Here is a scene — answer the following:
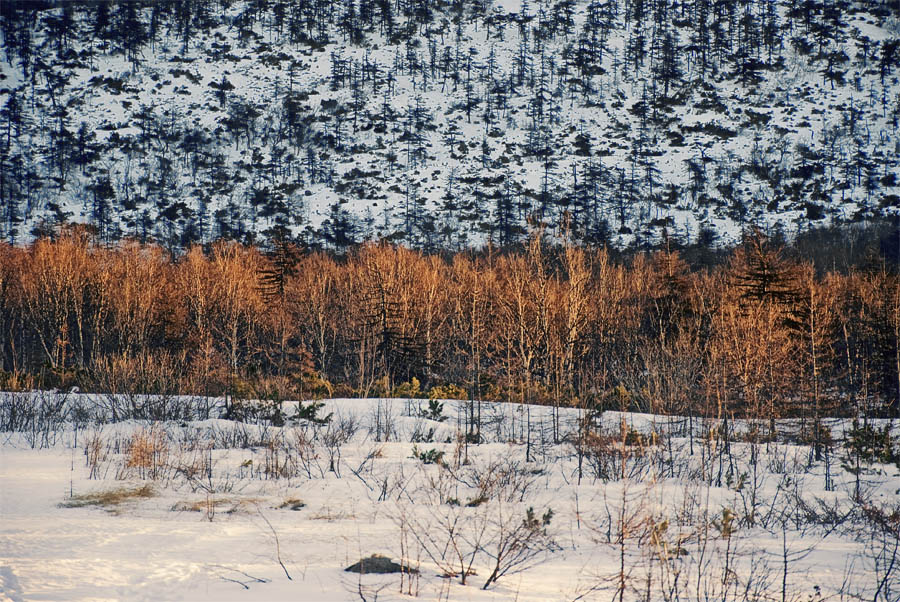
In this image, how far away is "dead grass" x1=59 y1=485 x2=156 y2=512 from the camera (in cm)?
775

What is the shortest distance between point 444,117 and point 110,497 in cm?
12054

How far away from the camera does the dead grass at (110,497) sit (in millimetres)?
7754

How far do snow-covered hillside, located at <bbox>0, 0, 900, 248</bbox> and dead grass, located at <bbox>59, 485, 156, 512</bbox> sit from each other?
5944 cm

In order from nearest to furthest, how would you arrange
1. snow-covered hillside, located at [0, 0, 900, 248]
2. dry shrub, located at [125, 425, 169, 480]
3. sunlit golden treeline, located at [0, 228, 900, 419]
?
dry shrub, located at [125, 425, 169, 480] → sunlit golden treeline, located at [0, 228, 900, 419] → snow-covered hillside, located at [0, 0, 900, 248]

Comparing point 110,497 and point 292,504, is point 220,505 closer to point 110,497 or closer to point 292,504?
point 292,504

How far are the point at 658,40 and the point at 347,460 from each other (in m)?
162

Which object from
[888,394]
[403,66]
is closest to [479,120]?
[403,66]

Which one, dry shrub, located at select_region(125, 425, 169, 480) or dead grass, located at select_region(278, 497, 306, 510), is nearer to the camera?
dead grass, located at select_region(278, 497, 306, 510)

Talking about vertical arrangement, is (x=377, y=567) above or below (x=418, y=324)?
below

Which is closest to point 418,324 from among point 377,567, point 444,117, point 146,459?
point 146,459

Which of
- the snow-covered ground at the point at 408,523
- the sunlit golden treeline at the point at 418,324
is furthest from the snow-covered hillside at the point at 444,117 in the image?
the snow-covered ground at the point at 408,523

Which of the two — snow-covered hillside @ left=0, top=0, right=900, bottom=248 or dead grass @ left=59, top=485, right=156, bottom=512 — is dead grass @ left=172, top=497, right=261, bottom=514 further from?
snow-covered hillside @ left=0, top=0, right=900, bottom=248

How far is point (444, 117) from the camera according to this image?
400ft

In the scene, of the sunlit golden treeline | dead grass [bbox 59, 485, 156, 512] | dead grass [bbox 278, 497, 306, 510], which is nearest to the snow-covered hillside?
the sunlit golden treeline
